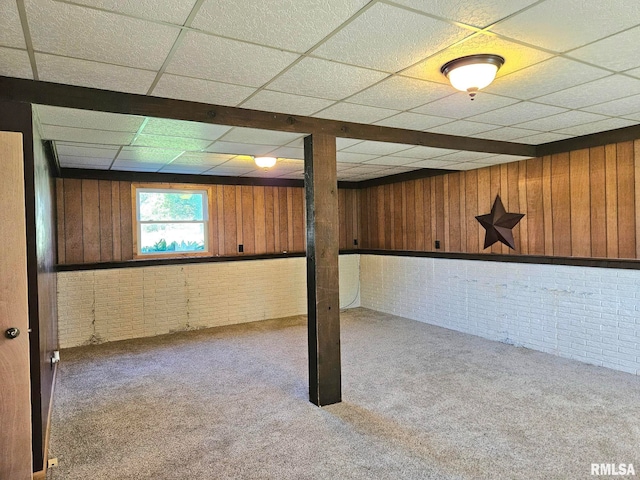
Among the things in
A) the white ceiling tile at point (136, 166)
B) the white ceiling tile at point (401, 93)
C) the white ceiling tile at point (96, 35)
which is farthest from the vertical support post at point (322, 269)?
the white ceiling tile at point (136, 166)

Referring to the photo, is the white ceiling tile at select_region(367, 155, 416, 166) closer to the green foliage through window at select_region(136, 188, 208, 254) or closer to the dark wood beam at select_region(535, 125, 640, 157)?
the dark wood beam at select_region(535, 125, 640, 157)

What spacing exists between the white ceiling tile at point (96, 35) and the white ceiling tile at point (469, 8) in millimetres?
1125

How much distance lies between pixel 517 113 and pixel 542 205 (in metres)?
1.91

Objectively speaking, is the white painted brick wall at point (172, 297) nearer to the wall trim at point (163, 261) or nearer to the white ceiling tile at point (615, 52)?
the wall trim at point (163, 261)

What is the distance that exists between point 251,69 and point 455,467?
103 inches

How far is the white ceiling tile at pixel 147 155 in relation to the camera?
4.36 meters

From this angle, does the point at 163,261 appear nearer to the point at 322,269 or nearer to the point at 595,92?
the point at 322,269

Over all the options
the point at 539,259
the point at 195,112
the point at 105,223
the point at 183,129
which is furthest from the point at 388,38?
the point at 105,223

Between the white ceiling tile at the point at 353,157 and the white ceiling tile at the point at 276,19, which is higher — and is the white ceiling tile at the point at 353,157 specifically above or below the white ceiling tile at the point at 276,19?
below

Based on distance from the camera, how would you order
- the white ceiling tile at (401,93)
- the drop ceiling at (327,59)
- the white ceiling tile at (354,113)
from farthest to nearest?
1. the white ceiling tile at (354,113)
2. the white ceiling tile at (401,93)
3. the drop ceiling at (327,59)

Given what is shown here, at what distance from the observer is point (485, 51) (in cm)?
227

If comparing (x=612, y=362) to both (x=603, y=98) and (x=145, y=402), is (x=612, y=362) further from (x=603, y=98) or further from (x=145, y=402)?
(x=145, y=402)

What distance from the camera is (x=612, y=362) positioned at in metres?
4.29

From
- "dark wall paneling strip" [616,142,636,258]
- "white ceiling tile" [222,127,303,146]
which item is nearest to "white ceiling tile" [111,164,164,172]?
"white ceiling tile" [222,127,303,146]
